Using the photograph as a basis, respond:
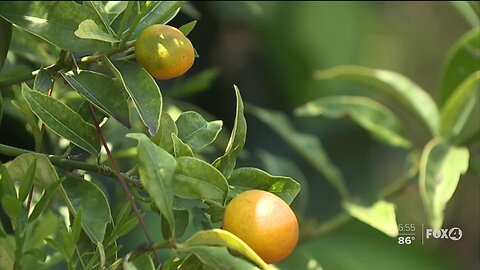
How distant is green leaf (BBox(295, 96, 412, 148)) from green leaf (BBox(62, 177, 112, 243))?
22.1 inches

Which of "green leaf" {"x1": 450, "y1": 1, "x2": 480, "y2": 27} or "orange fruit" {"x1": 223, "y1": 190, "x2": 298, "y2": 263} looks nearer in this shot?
"orange fruit" {"x1": 223, "y1": 190, "x2": 298, "y2": 263}

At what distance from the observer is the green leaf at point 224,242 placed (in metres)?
0.51

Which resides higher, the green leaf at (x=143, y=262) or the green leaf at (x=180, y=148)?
the green leaf at (x=180, y=148)

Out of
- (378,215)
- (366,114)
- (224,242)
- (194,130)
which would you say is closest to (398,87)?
(366,114)

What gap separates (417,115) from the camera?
112cm

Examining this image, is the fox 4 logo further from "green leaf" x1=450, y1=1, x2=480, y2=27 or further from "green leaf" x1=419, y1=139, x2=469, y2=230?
"green leaf" x1=450, y1=1, x2=480, y2=27

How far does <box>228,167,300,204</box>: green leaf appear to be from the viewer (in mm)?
599

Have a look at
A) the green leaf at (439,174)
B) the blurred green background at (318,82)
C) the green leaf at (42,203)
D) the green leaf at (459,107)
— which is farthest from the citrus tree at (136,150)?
the blurred green background at (318,82)

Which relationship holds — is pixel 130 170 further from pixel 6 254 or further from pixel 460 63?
pixel 460 63

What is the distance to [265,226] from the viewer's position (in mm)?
534

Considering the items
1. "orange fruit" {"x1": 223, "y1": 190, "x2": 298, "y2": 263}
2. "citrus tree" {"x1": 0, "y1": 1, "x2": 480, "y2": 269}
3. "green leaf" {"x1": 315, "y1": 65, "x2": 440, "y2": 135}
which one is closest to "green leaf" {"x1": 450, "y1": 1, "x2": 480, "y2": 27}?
"green leaf" {"x1": 315, "y1": 65, "x2": 440, "y2": 135}

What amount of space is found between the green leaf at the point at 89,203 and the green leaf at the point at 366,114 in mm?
560

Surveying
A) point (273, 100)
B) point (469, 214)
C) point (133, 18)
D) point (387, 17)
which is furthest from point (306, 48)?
point (133, 18)

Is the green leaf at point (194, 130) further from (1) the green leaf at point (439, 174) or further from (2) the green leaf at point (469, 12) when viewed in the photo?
(2) the green leaf at point (469, 12)
